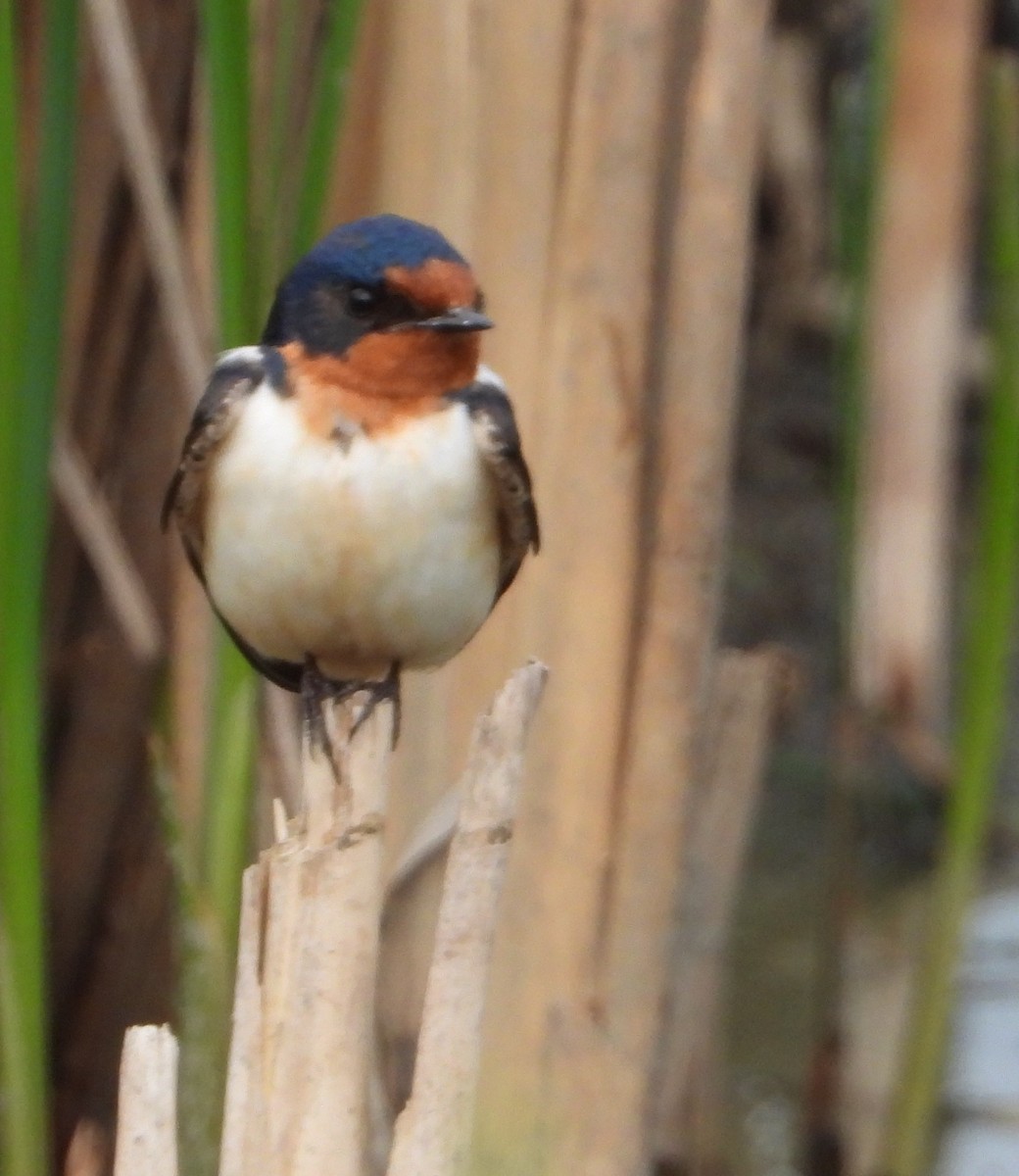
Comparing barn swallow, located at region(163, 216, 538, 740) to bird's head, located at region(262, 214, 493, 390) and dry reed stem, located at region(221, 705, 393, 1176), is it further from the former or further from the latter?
dry reed stem, located at region(221, 705, 393, 1176)

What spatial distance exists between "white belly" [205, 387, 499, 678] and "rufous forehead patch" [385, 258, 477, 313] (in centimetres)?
6

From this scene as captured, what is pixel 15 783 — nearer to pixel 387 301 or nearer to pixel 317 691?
pixel 317 691

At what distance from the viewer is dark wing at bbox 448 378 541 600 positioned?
1.17 m

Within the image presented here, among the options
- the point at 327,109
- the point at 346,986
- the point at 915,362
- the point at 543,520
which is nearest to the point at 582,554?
the point at 543,520

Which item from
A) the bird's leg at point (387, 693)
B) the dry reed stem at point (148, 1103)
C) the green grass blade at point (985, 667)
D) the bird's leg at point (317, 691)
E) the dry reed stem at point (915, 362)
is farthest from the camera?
the dry reed stem at point (915, 362)

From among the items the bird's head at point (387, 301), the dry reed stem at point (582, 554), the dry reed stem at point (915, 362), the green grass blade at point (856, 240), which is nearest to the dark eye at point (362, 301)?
the bird's head at point (387, 301)

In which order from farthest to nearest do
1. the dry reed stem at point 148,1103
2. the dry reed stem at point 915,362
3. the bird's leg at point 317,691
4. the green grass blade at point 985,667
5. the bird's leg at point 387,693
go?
the dry reed stem at point 915,362 < the green grass blade at point 985,667 < the bird's leg at point 317,691 < the bird's leg at point 387,693 < the dry reed stem at point 148,1103

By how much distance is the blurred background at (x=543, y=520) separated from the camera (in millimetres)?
1228

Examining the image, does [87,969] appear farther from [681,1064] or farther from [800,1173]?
[800,1173]

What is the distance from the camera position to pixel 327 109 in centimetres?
117

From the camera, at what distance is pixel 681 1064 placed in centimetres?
144

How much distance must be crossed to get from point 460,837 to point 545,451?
0.42 meters

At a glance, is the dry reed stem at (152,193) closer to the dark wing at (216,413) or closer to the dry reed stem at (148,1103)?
A: the dark wing at (216,413)

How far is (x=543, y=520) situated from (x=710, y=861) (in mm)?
345
